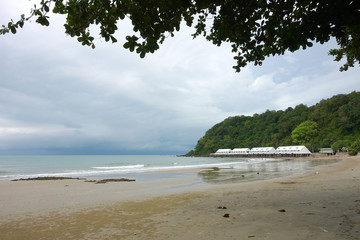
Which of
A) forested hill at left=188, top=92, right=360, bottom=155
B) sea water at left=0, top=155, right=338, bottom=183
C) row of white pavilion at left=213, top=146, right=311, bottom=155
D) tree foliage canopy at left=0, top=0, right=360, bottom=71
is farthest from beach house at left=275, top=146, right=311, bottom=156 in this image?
tree foliage canopy at left=0, top=0, right=360, bottom=71

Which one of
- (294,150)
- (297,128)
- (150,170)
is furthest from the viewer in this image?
(297,128)

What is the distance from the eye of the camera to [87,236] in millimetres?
5559

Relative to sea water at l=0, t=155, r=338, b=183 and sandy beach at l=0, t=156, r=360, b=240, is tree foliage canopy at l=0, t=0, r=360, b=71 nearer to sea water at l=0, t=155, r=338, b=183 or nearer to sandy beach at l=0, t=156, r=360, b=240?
sandy beach at l=0, t=156, r=360, b=240

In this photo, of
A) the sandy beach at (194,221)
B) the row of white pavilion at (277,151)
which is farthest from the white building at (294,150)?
the sandy beach at (194,221)

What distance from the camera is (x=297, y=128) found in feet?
352

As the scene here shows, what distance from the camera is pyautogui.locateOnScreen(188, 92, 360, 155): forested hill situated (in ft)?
292

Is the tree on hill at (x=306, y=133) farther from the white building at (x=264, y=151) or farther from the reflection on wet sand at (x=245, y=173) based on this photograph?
the reflection on wet sand at (x=245, y=173)

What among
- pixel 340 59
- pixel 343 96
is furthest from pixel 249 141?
pixel 340 59

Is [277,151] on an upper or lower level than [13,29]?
lower

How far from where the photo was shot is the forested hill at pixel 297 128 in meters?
88.9

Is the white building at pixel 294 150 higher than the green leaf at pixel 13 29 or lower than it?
lower

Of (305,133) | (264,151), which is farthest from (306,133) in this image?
(264,151)

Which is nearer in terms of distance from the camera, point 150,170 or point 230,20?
point 230,20

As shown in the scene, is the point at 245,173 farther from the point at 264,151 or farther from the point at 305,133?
the point at 305,133
